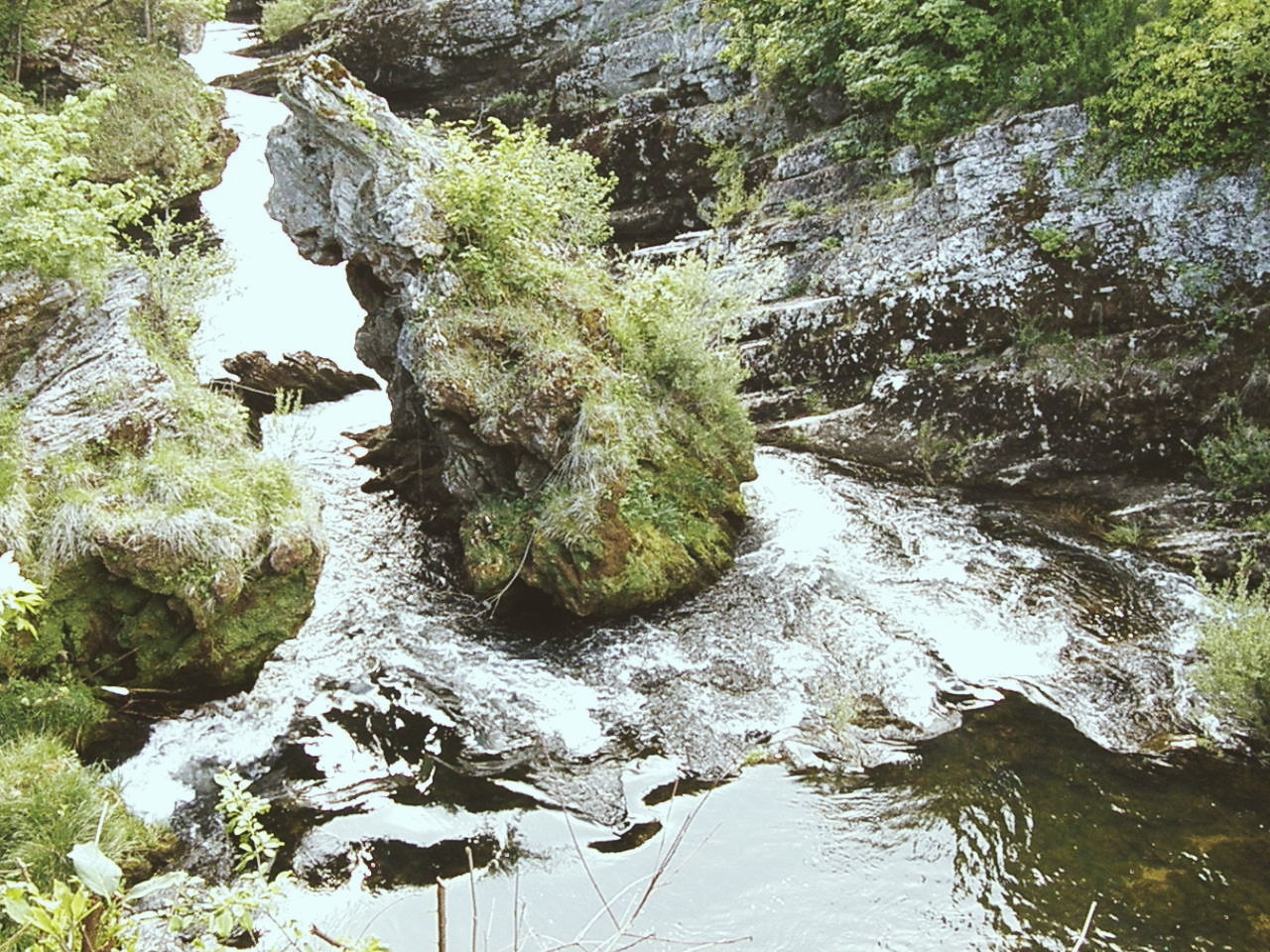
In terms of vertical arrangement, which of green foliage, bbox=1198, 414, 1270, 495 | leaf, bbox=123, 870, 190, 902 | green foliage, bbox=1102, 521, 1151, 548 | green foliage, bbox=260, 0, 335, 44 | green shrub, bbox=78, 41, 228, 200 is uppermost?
green foliage, bbox=260, 0, 335, 44

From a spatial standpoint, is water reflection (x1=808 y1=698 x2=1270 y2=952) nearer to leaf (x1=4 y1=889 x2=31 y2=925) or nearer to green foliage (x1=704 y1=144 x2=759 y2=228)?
leaf (x1=4 y1=889 x2=31 y2=925)

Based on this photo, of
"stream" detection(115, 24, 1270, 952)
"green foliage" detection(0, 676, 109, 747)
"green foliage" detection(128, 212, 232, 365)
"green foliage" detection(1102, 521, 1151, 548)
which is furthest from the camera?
"green foliage" detection(1102, 521, 1151, 548)

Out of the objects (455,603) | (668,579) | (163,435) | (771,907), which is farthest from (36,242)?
(771,907)

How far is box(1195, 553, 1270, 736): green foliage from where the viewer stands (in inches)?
265

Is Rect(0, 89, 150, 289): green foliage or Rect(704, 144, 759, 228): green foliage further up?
Rect(704, 144, 759, 228): green foliage

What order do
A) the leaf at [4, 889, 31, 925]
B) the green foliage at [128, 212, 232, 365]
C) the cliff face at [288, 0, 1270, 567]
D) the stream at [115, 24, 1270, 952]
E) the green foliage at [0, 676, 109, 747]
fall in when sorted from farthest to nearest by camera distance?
the cliff face at [288, 0, 1270, 567] → the green foliage at [128, 212, 232, 365] → the green foliage at [0, 676, 109, 747] → the stream at [115, 24, 1270, 952] → the leaf at [4, 889, 31, 925]

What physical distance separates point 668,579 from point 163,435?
517cm

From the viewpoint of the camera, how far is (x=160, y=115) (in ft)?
56.1

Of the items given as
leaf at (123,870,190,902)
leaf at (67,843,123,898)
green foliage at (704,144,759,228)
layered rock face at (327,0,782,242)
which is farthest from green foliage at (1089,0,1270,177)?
leaf at (67,843,123,898)

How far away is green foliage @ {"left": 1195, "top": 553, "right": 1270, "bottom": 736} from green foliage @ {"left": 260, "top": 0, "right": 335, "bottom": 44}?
26.5 metres

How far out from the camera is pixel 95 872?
183cm

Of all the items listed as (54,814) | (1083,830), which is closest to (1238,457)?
(1083,830)

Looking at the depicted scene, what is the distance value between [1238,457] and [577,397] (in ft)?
26.8

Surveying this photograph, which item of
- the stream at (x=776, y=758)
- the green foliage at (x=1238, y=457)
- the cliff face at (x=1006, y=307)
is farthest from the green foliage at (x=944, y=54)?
the stream at (x=776, y=758)
